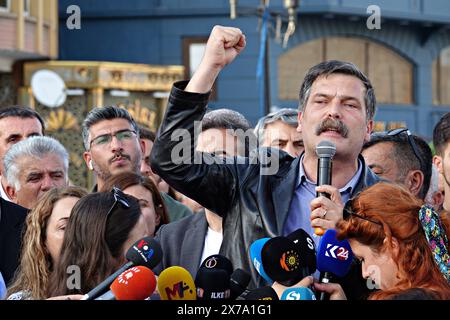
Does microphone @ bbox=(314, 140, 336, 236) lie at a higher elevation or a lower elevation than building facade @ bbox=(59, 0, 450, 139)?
lower

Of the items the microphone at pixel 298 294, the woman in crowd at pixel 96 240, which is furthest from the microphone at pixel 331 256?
the woman in crowd at pixel 96 240

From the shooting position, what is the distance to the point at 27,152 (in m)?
6.47

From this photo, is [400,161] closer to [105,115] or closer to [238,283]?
[105,115]

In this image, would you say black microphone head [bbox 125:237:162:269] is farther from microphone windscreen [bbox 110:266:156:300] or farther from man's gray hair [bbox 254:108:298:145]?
man's gray hair [bbox 254:108:298:145]

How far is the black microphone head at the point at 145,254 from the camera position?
374 centimetres

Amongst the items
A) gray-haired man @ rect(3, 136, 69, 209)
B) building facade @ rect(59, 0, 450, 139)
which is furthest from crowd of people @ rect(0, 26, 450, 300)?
building facade @ rect(59, 0, 450, 139)

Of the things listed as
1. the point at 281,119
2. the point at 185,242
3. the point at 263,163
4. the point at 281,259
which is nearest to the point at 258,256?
the point at 281,259

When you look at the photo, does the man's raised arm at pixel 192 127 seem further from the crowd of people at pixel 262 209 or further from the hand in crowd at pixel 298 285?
the hand in crowd at pixel 298 285

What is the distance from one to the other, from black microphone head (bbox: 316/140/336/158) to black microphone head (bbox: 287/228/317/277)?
1.18 feet

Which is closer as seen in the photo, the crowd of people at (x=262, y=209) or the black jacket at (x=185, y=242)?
the crowd of people at (x=262, y=209)

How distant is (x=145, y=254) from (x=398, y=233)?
2.91ft

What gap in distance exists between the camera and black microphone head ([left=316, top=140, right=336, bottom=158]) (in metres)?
4.04

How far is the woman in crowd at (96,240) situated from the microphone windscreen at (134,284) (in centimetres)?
73
